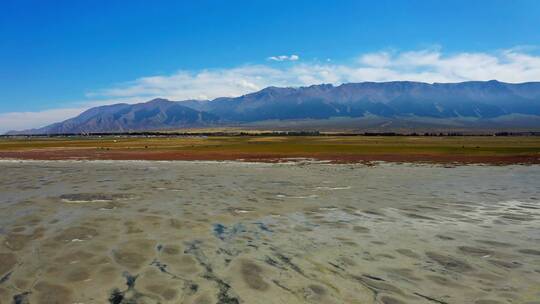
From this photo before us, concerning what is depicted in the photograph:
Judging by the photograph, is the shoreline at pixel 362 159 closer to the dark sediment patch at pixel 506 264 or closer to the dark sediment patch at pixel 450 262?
the dark sediment patch at pixel 450 262

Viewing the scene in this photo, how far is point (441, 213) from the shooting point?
16.4 metres

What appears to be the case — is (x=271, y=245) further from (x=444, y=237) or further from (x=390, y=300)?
(x=444, y=237)

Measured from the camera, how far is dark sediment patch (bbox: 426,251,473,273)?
9.55m

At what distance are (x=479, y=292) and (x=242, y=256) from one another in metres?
5.33

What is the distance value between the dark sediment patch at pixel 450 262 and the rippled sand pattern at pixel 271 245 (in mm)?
51

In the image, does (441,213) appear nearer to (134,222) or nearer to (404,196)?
(404,196)

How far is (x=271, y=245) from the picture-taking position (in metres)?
11.8

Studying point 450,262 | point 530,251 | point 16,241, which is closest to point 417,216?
point 530,251

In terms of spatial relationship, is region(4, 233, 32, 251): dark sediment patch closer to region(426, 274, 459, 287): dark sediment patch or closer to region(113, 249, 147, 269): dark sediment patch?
region(113, 249, 147, 269): dark sediment patch

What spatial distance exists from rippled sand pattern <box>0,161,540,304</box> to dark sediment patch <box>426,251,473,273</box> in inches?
2.0

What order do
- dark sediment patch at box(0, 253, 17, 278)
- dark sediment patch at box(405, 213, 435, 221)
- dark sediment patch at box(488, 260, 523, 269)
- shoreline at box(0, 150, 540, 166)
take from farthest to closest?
shoreline at box(0, 150, 540, 166) → dark sediment patch at box(405, 213, 435, 221) → dark sediment patch at box(488, 260, 523, 269) → dark sediment patch at box(0, 253, 17, 278)

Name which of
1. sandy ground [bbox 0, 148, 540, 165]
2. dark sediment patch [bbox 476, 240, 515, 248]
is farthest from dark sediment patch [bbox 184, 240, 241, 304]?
sandy ground [bbox 0, 148, 540, 165]

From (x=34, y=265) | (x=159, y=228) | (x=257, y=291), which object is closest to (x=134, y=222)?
(x=159, y=228)

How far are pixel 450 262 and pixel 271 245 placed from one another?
4.55m
